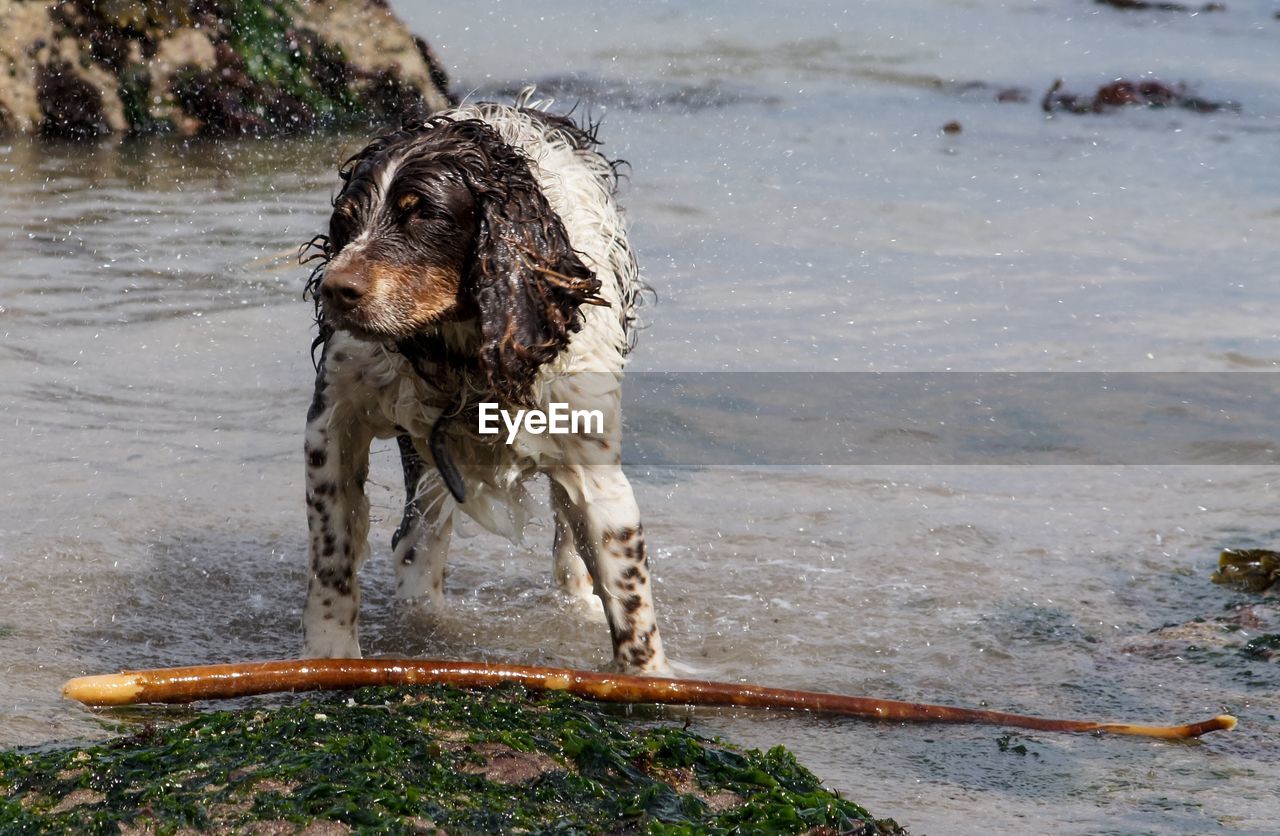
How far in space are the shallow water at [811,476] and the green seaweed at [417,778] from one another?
0.48 meters

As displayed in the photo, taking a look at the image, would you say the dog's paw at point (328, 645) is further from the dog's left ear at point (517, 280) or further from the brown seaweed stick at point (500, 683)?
the dog's left ear at point (517, 280)

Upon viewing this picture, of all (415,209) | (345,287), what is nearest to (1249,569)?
(415,209)

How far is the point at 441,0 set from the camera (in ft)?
66.5

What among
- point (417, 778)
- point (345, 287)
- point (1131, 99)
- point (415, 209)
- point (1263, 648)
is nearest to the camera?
point (417, 778)

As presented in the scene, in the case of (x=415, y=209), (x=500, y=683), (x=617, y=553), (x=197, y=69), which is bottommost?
(x=500, y=683)

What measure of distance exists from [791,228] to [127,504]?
5450 mm

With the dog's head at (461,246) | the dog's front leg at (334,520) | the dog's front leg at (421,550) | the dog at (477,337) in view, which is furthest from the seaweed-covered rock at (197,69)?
the dog's head at (461,246)

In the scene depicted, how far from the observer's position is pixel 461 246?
12.3 feet

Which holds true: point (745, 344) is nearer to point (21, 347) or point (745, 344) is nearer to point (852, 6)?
point (21, 347)

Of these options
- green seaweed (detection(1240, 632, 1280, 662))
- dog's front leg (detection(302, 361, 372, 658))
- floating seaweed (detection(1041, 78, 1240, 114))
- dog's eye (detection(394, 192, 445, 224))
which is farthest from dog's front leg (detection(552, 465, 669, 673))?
floating seaweed (detection(1041, 78, 1240, 114))

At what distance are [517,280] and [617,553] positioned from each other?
85 cm

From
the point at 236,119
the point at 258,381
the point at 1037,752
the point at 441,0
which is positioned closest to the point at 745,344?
the point at 258,381

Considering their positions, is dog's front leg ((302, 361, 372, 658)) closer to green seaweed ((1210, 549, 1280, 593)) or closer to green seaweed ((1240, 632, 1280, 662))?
green seaweed ((1240, 632, 1280, 662))

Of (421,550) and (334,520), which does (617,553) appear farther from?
(421,550)
